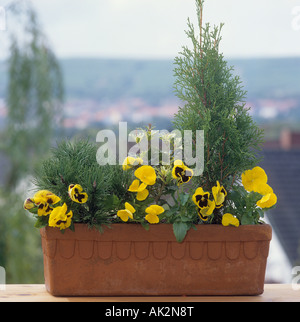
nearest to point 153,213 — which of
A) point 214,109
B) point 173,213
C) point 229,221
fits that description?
point 173,213

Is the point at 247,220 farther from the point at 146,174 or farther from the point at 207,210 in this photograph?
the point at 146,174

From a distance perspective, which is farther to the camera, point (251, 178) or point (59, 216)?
point (251, 178)

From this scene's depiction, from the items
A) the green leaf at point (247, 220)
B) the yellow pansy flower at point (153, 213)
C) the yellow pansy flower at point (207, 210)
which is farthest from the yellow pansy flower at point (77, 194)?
the green leaf at point (247, 220)

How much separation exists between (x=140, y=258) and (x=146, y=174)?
186 mm

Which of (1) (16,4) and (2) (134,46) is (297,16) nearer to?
(1) (16,4)

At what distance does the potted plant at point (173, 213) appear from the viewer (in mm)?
986

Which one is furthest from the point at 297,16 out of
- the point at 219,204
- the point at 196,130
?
the point at 219,204

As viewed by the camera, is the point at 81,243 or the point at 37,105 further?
the point at 37,105

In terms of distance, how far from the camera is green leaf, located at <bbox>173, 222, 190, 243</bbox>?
0.98 metres

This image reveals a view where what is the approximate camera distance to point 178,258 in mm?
997

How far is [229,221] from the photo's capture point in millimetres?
997

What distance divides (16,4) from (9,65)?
47cm

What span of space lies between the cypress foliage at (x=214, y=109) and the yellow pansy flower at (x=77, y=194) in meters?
0.27
